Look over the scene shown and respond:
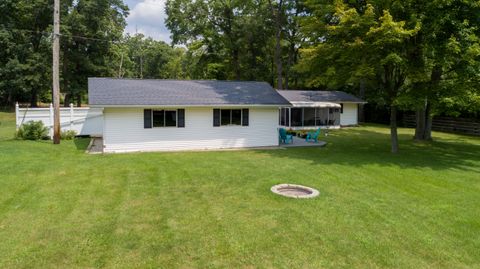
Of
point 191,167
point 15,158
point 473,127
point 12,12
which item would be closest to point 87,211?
point 191,167

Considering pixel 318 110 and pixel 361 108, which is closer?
pixel 318 110

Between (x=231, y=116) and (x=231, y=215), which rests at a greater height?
(x=231, y=116)

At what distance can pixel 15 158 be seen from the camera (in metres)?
10.9

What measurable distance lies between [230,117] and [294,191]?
7.52 meters

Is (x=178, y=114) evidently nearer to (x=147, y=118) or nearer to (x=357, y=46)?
(x=147, y=118)

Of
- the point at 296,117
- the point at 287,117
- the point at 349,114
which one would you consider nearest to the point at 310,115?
the point at 296,117

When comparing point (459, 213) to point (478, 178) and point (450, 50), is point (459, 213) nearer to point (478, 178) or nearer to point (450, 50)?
point (478, 178)

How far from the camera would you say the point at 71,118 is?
17891 mm

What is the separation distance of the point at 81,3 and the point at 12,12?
898 cm

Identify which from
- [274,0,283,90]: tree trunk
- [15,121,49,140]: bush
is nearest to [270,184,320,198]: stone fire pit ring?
[15,121,49,140]: bush

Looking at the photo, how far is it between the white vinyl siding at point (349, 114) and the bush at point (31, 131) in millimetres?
22107

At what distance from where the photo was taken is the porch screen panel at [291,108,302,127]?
2595 cm

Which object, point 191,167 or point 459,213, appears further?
point 191,167

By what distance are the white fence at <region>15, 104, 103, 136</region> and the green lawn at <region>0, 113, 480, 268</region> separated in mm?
5971
